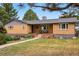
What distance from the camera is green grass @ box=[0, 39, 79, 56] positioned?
25.3 feet

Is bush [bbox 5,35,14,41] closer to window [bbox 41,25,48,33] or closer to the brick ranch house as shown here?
the brick ranch house

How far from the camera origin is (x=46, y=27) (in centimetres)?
775

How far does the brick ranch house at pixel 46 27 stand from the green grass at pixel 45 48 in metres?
0.10

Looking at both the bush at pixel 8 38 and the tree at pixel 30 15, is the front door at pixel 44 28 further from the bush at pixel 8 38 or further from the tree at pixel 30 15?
the bush at pixel 8 38

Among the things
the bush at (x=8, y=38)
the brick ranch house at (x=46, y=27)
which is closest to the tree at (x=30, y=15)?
the brick ranch house at (x=46, y=27)

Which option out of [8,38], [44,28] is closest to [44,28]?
[44,28]

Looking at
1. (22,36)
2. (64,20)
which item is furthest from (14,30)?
(64,20)

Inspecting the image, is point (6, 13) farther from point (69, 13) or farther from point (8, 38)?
point (69, 13)

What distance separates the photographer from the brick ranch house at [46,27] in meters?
7.74

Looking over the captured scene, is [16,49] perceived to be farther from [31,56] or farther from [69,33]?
[69,33]

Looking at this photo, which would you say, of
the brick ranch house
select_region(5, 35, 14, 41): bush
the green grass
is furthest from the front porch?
select_region(5, 35, 14, 41): bush

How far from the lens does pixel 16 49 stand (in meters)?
7.75

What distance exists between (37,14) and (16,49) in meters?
0.52

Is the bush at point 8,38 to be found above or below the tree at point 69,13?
below
